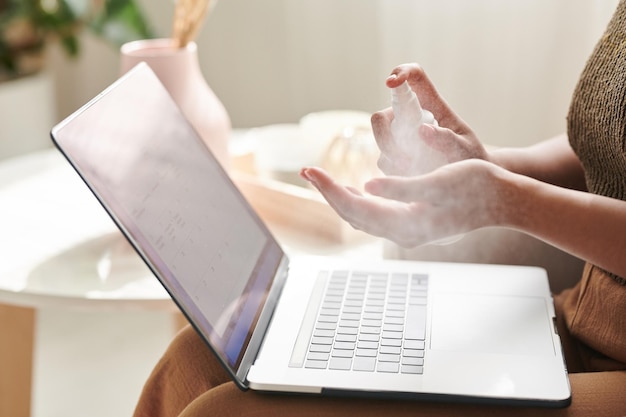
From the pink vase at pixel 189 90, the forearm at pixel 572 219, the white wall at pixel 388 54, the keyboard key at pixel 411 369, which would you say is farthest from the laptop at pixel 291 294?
the white wall at pixel 388 54

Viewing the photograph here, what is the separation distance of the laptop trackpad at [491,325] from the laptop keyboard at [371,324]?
22 mm

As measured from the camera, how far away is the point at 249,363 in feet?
2.60

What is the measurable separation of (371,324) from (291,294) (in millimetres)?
124

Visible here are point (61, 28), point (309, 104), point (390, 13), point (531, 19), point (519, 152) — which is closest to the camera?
point (519, 152)

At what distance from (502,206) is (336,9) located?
61.8 inches

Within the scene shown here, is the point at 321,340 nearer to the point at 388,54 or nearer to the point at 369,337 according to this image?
the point at 369,337

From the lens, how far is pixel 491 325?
0.85 meters

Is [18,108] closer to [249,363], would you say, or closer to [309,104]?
[309,104]

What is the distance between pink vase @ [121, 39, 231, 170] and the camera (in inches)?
52.2

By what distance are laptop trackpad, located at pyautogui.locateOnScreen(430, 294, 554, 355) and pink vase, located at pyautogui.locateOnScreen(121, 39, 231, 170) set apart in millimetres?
550

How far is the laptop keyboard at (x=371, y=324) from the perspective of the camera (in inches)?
30.8

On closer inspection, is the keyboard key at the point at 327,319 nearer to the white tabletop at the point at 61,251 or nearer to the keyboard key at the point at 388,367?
the keyboard key at the point at 388,367

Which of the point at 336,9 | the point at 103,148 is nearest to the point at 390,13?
the point at 336,9

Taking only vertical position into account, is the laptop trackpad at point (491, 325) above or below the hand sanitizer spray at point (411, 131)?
below
